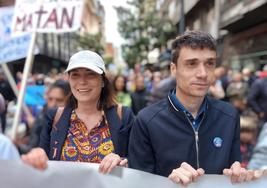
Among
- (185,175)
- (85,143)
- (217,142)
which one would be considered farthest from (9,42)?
(185,175)

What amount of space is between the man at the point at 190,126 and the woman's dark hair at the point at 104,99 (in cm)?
63

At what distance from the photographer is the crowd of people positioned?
2.41 meters

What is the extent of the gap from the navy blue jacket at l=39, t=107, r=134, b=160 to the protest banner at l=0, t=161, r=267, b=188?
63 centimetres

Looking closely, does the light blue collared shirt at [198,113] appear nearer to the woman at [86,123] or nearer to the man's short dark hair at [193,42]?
the man's short dark hair at [193,42]

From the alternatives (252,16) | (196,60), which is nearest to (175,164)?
(196,60)

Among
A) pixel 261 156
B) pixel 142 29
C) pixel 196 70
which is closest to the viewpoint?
pixel 196 70

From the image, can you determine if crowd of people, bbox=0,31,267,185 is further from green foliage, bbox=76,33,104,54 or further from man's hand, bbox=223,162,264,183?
green foliage, bbox=76,33,104,54

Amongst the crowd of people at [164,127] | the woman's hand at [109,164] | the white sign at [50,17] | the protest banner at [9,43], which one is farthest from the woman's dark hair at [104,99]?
the protest banner at [9,43]

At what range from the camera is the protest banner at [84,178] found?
2.13 m

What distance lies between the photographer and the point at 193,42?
96.3 inches

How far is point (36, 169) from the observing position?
2129 mm

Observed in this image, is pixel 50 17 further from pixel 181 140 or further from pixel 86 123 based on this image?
pixel 181 140

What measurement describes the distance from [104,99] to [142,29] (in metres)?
32.2

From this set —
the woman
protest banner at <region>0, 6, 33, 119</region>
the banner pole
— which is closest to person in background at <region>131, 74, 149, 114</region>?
protest banner at <region>0, 6, 33, 119</region>
